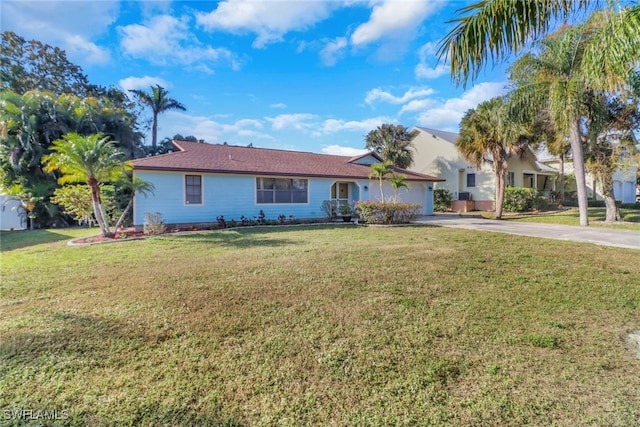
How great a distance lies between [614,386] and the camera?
2.68 metres

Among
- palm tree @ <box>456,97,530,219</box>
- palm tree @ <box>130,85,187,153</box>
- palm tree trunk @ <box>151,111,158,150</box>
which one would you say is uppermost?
palm tree @ <box>130,85,187,153</box>

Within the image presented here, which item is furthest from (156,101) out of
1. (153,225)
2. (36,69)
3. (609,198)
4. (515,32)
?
(609,198)

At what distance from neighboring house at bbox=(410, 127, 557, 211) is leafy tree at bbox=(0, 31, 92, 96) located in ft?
104

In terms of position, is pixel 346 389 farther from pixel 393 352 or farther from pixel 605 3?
pixel 605 3

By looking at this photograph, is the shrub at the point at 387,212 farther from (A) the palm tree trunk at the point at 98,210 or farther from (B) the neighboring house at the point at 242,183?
(A) the palm tree trunk at the point at 98,210

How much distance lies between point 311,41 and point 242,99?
599cm

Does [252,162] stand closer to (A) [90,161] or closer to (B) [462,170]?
(A) [90,161]

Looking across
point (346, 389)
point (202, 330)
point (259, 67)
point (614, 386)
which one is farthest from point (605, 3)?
point (259, 67)

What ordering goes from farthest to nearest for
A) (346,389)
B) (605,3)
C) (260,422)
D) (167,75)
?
(167,75)
(605,3)
(346,389)
(260,422)

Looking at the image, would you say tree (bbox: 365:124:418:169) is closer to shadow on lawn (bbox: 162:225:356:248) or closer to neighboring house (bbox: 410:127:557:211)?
neighboring house (bbox: 410:127:557:211)

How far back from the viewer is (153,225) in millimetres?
11672

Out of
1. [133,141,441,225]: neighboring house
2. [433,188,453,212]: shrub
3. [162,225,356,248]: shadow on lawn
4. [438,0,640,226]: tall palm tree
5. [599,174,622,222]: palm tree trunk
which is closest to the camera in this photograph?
[438,0,640,226]: tall palm tree

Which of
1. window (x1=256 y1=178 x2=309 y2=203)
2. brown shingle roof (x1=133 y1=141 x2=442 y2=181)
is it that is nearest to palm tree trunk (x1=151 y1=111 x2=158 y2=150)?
brown shingle roof (x1=133 y1=141 x2=442 y2=181)

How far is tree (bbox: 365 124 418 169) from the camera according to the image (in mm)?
26953
